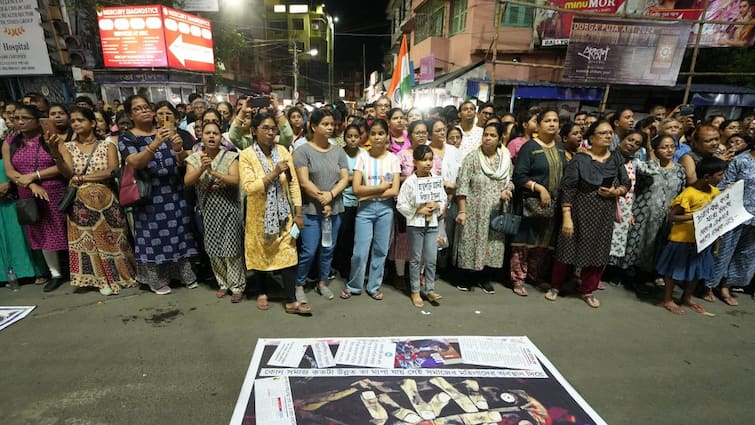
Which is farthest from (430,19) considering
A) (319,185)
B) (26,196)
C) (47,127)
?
(26,196)

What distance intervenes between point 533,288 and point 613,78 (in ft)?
24.4

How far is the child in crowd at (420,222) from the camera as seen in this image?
310 cm

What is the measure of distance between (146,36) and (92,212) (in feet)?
46.0

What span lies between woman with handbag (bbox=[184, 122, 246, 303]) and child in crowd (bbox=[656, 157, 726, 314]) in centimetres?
395

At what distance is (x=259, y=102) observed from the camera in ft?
11.7

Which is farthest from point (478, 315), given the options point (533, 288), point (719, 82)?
point (719, 82)

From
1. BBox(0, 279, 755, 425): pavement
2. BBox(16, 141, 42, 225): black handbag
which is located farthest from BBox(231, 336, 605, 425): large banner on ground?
BBox(16, 141, 42, 225): black handbag

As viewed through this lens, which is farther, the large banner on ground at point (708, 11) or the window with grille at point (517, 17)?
the window with grille at point (517, 17)

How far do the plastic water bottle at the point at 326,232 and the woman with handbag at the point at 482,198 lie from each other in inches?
47.1

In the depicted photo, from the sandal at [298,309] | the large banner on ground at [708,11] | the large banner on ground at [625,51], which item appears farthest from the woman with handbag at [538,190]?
the large banner on ground at [708,11]

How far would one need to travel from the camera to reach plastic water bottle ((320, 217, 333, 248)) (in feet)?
10.6

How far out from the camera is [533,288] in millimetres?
3824

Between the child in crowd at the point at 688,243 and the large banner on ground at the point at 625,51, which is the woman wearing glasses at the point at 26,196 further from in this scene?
the large banner on ground at the point at 625,51

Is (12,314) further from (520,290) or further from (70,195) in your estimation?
(520,290)
